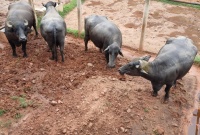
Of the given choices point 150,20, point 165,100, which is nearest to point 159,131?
point 165,100

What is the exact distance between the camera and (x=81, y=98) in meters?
7.35

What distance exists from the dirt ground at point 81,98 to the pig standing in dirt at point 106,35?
1.77 ft

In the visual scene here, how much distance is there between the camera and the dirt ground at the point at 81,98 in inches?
258

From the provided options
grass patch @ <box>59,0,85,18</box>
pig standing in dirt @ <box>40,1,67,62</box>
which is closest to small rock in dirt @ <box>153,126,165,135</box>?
pig standing in dirt @ <box>40,1,67,62</box>

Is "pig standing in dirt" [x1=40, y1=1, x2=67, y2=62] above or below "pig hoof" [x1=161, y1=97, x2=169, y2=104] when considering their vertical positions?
above

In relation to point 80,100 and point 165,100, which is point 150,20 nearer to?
point 165,100

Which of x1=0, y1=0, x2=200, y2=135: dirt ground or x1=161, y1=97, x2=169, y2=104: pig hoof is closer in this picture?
x1=0, y1=0, x2=200, y2=135: dirt ground

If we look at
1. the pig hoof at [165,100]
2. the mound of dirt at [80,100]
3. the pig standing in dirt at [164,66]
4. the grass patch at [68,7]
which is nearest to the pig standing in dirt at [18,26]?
the mound of dirt at [80,100]

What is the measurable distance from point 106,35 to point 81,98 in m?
2.42

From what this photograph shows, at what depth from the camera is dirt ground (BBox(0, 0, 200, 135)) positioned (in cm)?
655

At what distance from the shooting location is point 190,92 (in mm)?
8117

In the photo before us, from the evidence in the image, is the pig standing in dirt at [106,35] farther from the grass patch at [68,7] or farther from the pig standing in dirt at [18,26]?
the grass patch at [68,7]

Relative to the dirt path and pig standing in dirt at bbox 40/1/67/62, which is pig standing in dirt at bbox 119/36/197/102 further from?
the dirt path

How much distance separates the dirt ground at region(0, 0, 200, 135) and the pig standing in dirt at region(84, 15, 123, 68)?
1.77 ft
